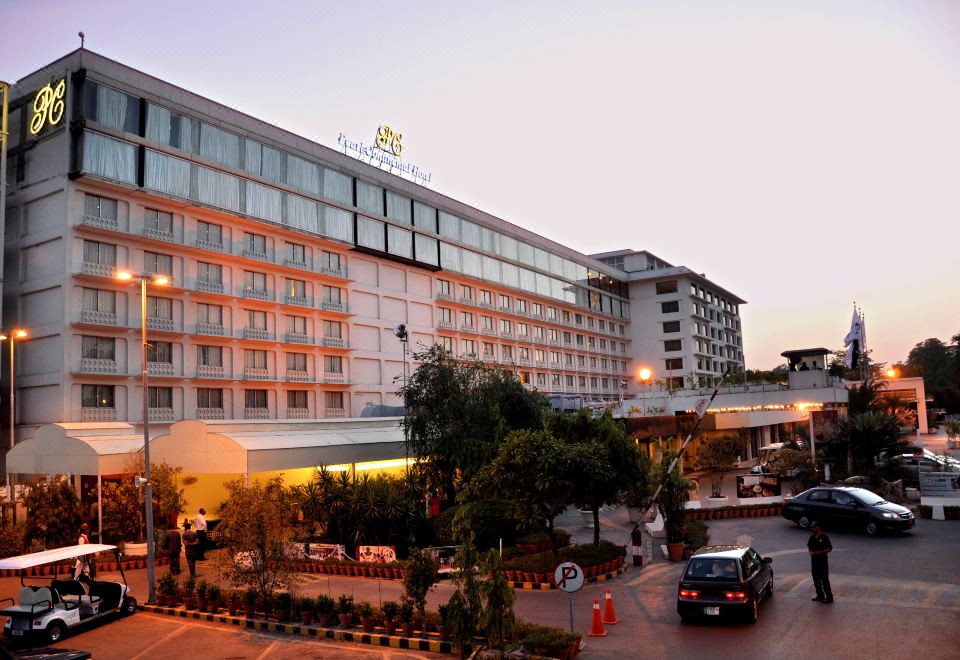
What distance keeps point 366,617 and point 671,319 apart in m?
85.8

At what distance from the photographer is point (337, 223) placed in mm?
51844

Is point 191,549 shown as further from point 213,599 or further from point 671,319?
point 671,319

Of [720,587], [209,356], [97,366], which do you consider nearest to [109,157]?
[97,366]

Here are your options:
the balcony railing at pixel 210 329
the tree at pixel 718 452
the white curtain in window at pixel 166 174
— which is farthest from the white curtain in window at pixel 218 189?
the tree at pixel 718 452

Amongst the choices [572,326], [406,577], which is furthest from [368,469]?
[572,326]

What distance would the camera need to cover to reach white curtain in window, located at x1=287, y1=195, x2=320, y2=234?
159ft

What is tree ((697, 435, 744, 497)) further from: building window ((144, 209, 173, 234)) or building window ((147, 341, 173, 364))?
building window ((144, 209, 173, 234))

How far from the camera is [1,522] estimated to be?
85.5 ft

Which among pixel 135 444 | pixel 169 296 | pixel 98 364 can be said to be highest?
pixel 169 296

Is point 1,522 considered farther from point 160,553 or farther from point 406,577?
point 406,577

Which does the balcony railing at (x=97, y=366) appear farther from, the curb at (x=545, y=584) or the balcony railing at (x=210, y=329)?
the curb at (x=545, y=584)

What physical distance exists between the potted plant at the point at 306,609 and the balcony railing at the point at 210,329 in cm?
2796

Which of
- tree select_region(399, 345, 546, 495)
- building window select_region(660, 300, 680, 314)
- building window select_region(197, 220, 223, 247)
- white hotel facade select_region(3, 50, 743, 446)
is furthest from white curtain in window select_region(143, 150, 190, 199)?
building window select_region(660, 300, 680, 314)

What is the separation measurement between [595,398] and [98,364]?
60327mm
